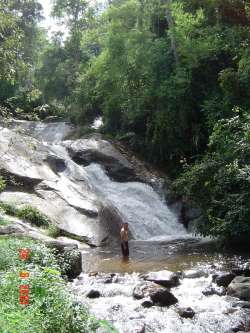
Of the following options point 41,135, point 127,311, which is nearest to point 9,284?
point 127,311

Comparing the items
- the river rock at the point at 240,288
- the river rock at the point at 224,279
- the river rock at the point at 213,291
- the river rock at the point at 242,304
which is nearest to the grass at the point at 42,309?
the river rock at the point at 242,304

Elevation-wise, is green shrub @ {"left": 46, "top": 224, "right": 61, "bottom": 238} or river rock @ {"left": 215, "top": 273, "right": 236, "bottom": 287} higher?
green shrub @ {"left": 46, "top": 224, "right": 61, "bottom": 238}

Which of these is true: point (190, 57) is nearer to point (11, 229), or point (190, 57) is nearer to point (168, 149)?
point (168, 149)

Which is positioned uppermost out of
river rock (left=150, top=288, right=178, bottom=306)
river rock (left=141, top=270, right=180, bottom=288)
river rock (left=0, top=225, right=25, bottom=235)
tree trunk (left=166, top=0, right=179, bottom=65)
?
tree trunk (left=166, top=0, right=179, bottom=65)

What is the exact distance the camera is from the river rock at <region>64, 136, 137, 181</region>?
78.4 feet

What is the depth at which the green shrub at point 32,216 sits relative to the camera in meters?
17.5

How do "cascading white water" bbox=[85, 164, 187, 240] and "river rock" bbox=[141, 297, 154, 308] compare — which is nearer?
"river rock" bbox=[141, 297, 154, 308]

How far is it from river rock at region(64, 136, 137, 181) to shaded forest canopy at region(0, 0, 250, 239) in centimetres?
207

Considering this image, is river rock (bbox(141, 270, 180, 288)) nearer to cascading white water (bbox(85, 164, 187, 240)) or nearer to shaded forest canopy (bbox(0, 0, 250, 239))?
shaded forest canopy (bbox(0, 0, 250, 239))

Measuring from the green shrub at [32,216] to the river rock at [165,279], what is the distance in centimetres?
660

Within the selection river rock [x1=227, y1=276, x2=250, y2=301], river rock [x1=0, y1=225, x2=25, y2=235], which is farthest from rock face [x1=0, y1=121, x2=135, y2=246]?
river rock [x1=227, y1=276, x2=250, y2=301]

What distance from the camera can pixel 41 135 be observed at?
116ft

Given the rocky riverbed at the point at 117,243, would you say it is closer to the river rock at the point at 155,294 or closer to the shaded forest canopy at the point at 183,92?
the river rock at the point at 155,294

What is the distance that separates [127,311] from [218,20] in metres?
18.9
